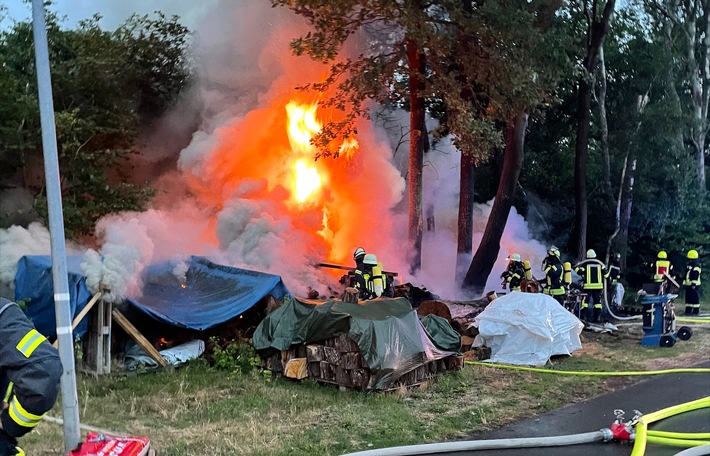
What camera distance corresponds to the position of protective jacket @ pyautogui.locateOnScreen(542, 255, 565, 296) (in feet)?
43.4

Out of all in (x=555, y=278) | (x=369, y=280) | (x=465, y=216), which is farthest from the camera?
(x=465, y=216)

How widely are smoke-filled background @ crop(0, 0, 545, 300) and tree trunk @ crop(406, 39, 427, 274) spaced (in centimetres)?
98

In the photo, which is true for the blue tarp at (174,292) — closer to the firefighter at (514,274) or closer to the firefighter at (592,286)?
the firefighter at (514,274)

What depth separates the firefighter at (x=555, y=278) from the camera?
43.3ft

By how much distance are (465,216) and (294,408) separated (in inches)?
500

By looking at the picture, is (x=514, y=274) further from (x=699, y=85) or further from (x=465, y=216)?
(x=699, y=85)

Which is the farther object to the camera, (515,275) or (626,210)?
(626,210)

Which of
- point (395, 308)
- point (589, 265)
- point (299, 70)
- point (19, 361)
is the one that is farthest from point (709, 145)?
point (19, 361)

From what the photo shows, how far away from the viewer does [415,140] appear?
1716 cm

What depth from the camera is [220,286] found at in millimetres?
10234

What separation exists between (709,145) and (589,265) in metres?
13.4

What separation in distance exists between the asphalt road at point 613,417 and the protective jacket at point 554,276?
184 inches

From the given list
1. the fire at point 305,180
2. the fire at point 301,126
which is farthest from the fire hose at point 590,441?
the fire at point 301,126

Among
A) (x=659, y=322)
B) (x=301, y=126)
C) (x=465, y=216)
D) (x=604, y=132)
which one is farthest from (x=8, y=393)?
(x=604, y=132)
